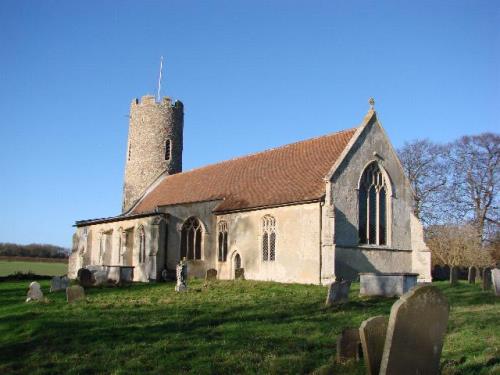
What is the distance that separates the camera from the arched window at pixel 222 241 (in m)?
28.4

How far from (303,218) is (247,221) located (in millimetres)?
4093

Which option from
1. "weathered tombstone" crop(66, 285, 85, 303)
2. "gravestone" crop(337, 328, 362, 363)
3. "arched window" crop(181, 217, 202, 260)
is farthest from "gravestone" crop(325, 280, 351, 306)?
"arched window" crop(181, 217, 202, 260)

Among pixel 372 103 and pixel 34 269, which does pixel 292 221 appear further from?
pixel 34 269

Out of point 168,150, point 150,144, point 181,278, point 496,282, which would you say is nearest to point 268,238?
point 181,278

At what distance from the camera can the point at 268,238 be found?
25453 mm

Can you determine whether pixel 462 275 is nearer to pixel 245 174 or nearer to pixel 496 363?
pixel 245 174

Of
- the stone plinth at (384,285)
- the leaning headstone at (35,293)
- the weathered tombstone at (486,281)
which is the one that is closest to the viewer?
the stone plinth at (384,285)

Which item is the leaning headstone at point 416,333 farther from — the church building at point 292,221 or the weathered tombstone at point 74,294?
the church building at point 292,221

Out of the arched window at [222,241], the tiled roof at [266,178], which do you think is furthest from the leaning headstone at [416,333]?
the arched window at [222,241]

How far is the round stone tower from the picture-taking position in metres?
39.8

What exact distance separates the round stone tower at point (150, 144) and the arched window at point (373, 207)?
19.3 metres

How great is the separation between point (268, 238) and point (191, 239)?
5.34m

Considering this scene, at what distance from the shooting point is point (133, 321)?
1273cm

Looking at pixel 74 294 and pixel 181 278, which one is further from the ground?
pixel 181 278
